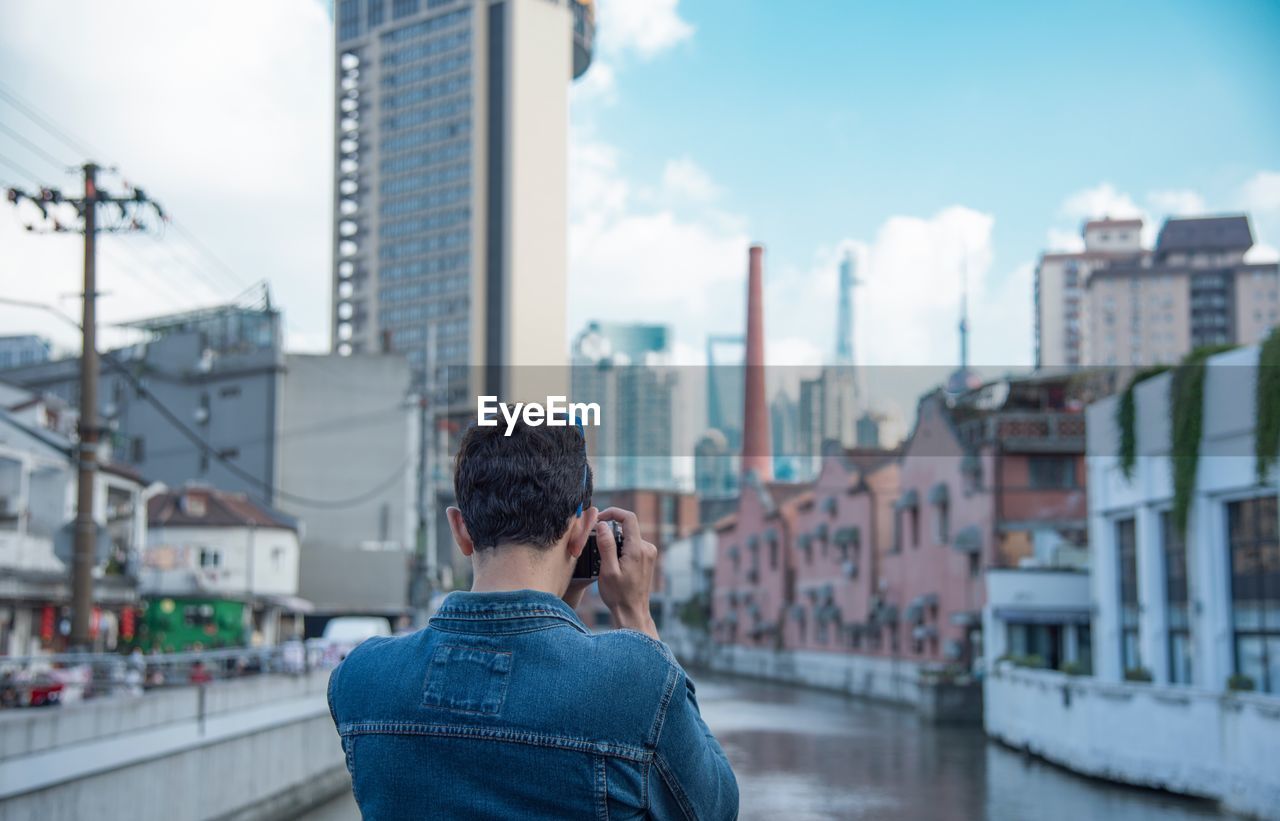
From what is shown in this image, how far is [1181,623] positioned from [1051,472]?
522 inches

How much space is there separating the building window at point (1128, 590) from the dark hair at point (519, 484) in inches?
967

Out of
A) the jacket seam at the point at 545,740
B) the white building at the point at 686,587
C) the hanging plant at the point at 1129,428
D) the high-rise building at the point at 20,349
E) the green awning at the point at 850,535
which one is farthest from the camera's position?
the high-rise building at the point at 20,349

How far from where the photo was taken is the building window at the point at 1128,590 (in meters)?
25.2

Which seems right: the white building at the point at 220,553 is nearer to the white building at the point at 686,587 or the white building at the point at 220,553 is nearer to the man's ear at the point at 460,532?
the man's ear at the point at 460,532

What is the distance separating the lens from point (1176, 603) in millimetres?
23234

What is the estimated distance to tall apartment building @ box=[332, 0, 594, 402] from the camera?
364 ft

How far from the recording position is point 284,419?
48281mm

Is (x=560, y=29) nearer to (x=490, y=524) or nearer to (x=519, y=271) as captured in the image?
(x=519, y=271)

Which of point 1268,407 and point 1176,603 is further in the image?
point 1176,603

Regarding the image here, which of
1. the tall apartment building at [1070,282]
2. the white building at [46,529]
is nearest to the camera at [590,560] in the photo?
the white building at [46,529]

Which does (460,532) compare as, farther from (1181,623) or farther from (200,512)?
(200,512)

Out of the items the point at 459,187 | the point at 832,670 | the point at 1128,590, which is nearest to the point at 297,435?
the point at 832,670

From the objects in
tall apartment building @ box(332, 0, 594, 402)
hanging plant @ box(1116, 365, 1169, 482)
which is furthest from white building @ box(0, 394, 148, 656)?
tall apartment building @ box(332, 0, 594, 402)

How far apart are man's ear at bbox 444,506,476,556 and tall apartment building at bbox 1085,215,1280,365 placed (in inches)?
4147
